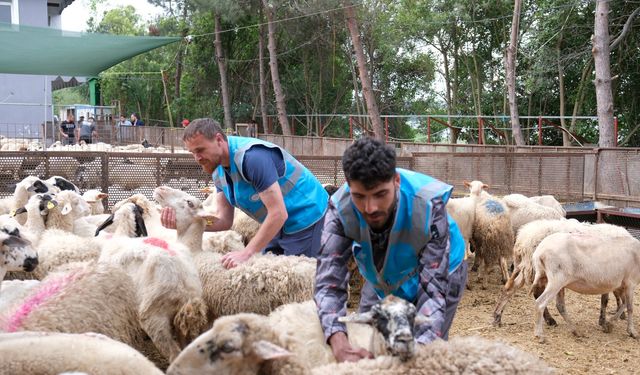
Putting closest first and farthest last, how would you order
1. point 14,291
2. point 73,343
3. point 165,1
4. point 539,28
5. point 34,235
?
1. point 73,343
2. point 14,291
3. point 34,235
4. point 539,28
5. point 165,1

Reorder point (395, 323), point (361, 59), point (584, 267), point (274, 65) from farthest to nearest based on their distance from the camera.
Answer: point (274, 65) < point (361, 59) < point (584, 267) < point (395, 323)

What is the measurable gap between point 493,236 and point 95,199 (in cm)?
518

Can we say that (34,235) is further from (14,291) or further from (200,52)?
(200,52)

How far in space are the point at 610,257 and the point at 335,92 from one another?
106ft

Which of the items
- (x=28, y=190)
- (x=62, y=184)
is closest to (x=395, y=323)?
(x=28, y=190)

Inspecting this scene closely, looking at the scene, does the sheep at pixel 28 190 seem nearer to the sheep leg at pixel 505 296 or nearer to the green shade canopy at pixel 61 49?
the sheep leg at pixel 505 296

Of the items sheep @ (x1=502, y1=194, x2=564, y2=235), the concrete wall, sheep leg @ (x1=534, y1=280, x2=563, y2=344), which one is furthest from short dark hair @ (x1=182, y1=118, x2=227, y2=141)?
the concrete wall

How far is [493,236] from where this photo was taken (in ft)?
28.2

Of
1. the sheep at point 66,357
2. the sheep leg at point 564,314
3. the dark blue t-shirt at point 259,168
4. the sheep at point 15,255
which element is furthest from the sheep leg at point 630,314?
the sheep at point 15,255

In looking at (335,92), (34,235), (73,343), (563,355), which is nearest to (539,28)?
(335,92)

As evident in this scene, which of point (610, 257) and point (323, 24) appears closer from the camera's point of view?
point (610, 257)

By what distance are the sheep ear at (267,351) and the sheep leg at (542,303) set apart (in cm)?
441

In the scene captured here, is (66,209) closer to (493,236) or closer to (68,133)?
(493,236)

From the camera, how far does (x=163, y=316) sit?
13.2ft
